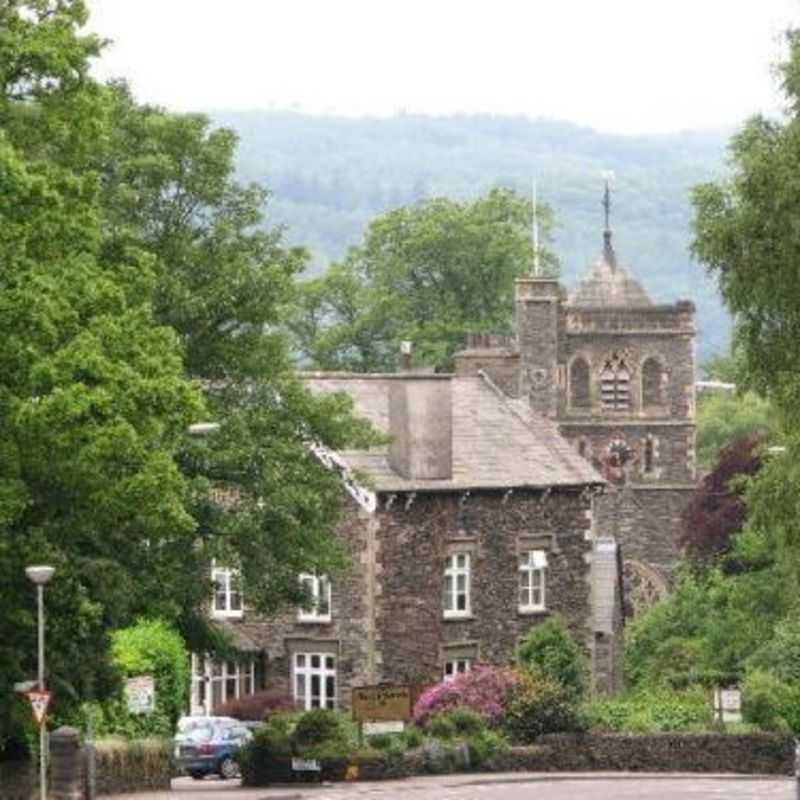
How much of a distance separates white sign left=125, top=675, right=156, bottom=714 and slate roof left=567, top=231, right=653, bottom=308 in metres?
79.2

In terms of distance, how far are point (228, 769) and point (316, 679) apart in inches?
452

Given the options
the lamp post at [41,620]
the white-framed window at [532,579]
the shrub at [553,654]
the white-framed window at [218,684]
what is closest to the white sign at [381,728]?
the shrub at [553,654]

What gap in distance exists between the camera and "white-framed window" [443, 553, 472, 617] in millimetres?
76312

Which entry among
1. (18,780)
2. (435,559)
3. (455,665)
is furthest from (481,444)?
(18,780)

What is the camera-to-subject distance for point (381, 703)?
62344 mm

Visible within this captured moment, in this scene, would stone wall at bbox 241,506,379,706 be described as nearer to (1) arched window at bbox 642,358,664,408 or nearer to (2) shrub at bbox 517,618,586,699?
(2) shrub at bbox 517,618,586,699

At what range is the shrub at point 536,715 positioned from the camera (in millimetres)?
65062

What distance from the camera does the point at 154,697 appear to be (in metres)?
60.4

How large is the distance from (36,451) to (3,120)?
16.5ft

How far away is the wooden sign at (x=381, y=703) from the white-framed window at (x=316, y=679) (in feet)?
41.4

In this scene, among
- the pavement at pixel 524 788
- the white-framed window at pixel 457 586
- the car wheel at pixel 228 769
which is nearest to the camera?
the pavement at pixel 524 788

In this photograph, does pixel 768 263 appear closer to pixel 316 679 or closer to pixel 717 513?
pixel 316 679

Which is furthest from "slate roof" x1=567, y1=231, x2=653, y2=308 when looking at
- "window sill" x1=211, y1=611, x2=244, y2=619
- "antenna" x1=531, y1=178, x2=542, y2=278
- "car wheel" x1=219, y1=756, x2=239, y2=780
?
A: "car wheel" x1=219, y1=756, x2=239, y2=780

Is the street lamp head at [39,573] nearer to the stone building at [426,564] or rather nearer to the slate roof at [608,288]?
the stone building at [426,564]
